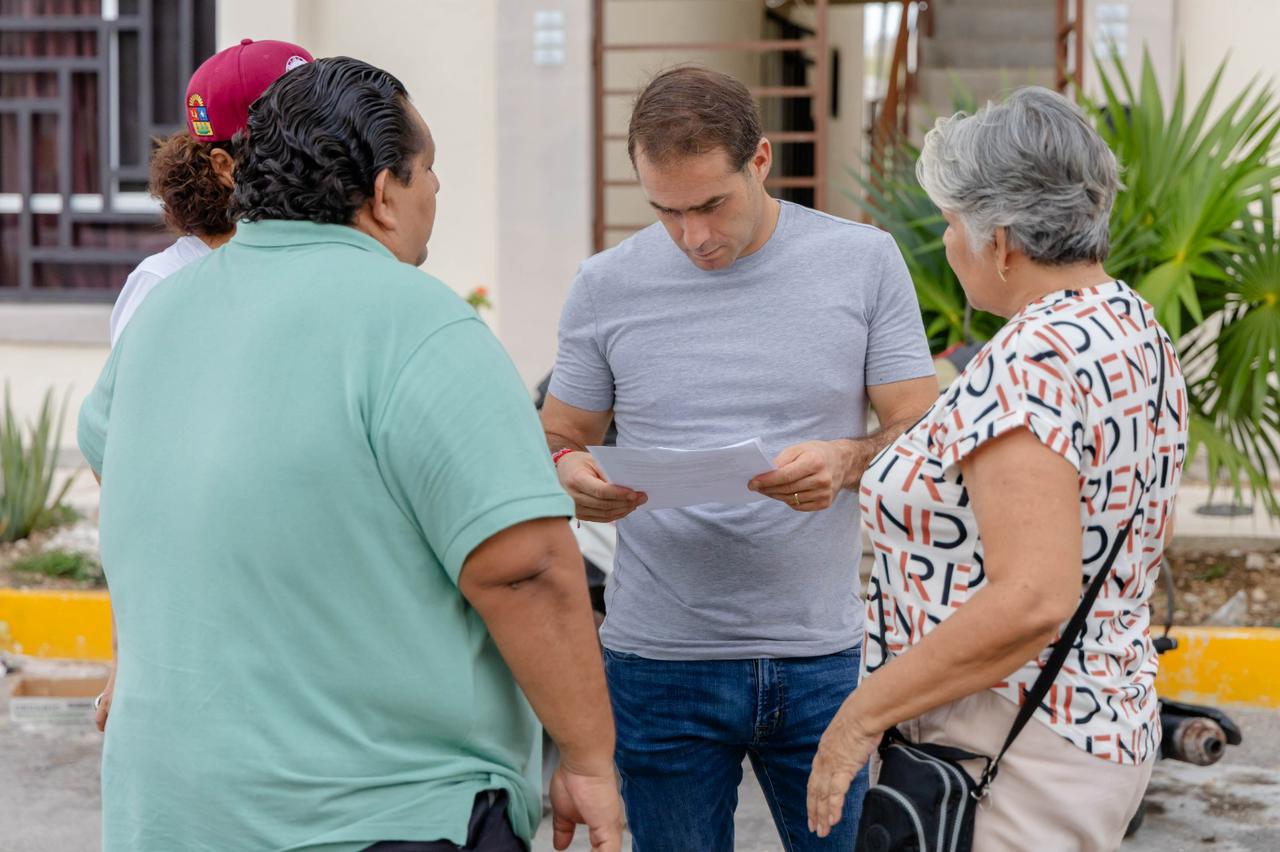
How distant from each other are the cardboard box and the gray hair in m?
3.85

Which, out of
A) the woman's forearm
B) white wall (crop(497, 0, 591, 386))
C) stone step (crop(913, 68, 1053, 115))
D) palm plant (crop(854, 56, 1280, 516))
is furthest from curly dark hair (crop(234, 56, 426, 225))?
stone step (crop(913, 68, 1053, 115))

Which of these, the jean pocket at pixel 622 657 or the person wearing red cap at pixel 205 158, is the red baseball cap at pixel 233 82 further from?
the jean pocket at pixel 622 657

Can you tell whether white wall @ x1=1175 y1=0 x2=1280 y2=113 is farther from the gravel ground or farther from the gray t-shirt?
the gray t-shirt

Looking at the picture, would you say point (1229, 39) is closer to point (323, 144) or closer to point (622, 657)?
point (622, 657)

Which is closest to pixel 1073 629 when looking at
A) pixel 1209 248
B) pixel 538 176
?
pixel 1209 248

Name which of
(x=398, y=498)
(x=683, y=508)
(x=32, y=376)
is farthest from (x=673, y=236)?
(x=32, y=376)

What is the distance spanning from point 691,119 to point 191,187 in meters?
0.87

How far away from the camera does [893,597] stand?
2004 mm

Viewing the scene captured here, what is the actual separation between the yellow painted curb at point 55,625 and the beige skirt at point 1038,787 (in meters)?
4.97

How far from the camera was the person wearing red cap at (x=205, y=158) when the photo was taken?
246 cm

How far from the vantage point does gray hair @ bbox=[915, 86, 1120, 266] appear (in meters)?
1.89

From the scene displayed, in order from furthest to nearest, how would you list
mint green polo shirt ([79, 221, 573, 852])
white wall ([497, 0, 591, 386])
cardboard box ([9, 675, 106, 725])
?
white wall ([497, 0, 591, 386]) → cardboard box ([9, 675, 106, 725]) → mint green polo shirt ([79, 221, 573, 852])

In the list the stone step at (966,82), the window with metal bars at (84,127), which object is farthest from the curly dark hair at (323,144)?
the stone step at (966,82)

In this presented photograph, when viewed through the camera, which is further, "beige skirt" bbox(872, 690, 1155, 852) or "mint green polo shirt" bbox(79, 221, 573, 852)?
"beige skirt" bbox(872, 690, 1155, 852)
